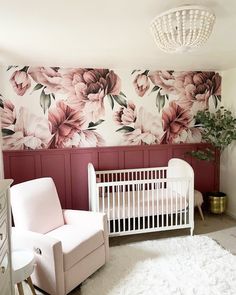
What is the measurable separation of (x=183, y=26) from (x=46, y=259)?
79.0 inches

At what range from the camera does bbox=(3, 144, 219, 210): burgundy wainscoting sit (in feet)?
11.4

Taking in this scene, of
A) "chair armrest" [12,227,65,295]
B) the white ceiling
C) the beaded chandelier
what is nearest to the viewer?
the beaded chandelier

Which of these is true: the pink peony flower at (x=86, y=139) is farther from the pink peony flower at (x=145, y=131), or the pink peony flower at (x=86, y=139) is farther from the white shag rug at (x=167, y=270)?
the white shag rug at (x=167, y=270)

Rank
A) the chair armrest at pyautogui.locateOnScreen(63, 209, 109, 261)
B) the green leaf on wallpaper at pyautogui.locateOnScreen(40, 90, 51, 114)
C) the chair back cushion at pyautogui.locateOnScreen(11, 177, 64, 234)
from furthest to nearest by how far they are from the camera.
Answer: the green leaf on wallpaper at pyautogui.locateOnScreen(40, 90, 51, 114)
the chair armrest at pyautogui.locateOnScreen(63, 209, 109, 261)
the chair back cushion at pyautogui.locateOnScreen(11, 177, 64, 234)

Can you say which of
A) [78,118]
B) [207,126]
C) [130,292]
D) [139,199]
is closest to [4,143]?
[78,118]

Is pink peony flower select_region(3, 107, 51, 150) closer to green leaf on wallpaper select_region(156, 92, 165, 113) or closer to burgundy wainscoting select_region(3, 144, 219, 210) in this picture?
burgundy wainscoting select_region(3, 144, 219, 210)

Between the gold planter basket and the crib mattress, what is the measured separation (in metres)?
0.87

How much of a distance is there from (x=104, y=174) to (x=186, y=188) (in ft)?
3.70

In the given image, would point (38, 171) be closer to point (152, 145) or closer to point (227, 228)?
point (152, 145)

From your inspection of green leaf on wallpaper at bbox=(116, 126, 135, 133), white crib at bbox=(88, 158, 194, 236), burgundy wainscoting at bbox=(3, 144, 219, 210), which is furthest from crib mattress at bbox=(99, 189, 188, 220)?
green leaf on wallpaper at bbox=(116, 126, 135, 133)

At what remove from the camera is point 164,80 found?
3.88m

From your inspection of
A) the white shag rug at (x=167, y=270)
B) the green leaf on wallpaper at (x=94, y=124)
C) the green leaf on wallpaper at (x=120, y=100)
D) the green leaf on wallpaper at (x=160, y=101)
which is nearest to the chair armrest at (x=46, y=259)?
the white shag rug at (x=167, y=270)

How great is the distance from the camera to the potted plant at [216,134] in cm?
367

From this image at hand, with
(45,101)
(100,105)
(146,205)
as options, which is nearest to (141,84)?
(100,105)
